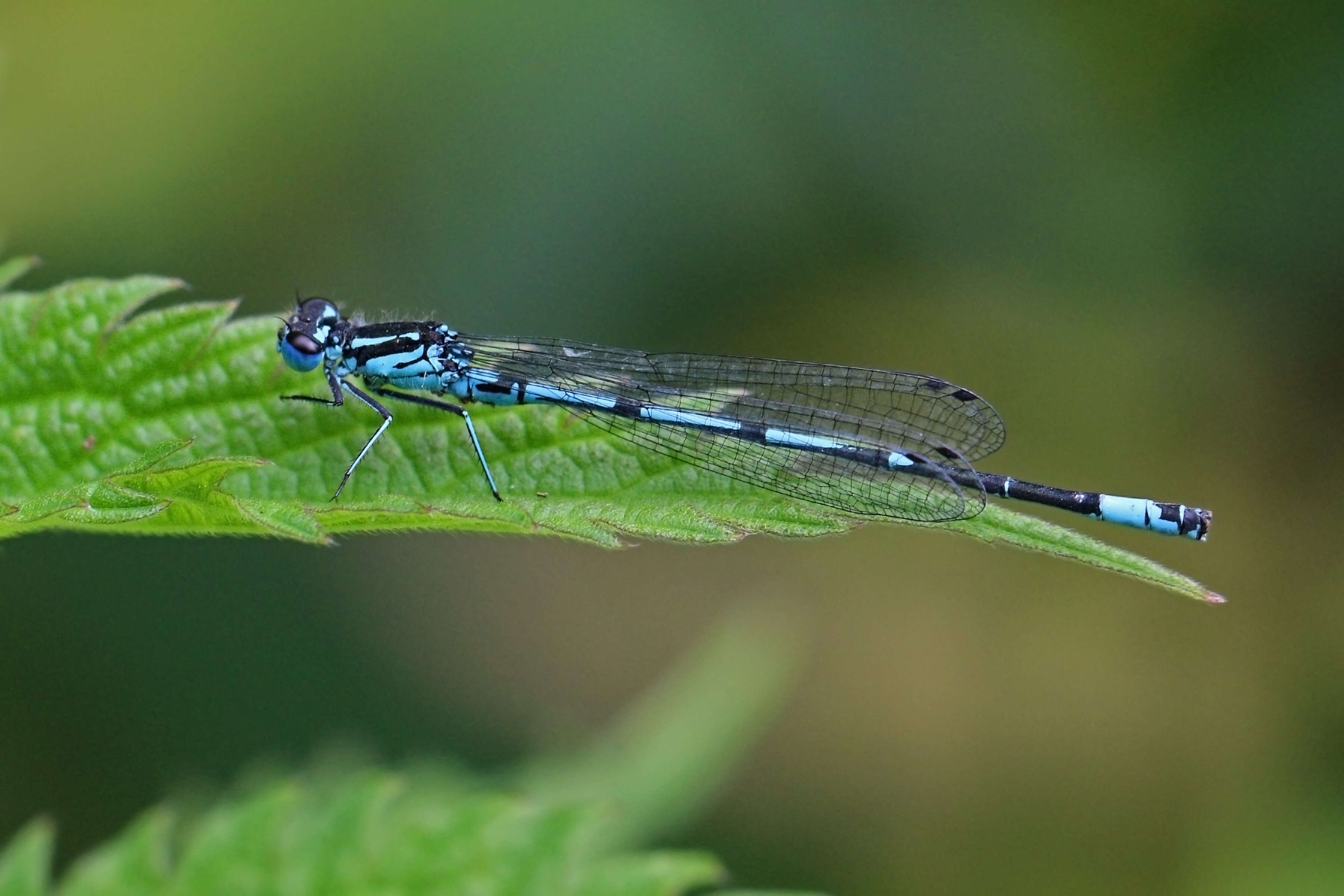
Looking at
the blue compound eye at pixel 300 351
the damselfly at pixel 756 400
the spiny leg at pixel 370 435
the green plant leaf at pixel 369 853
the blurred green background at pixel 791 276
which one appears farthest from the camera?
the blurred green background at pixel 791 276

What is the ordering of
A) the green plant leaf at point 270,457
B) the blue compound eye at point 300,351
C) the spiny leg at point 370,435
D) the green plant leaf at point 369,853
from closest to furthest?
the green plant leaf at point 369,853
the green plant leaf at point 270,457
the spiny leg at point 370,435
the blue compound eye at point 300,351

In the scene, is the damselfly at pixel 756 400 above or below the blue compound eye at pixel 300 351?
above

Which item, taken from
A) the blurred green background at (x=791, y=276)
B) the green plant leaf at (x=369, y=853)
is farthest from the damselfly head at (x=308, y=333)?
the green plant leaf at (x=369, y=853)

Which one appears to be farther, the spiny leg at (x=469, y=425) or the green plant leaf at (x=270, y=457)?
the spiny leg at (x=469, y=425)

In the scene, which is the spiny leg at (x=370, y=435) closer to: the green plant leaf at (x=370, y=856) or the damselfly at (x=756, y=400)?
the damselfly at (x=756, y=400)

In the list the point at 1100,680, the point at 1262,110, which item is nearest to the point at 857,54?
the point at 1262,110
